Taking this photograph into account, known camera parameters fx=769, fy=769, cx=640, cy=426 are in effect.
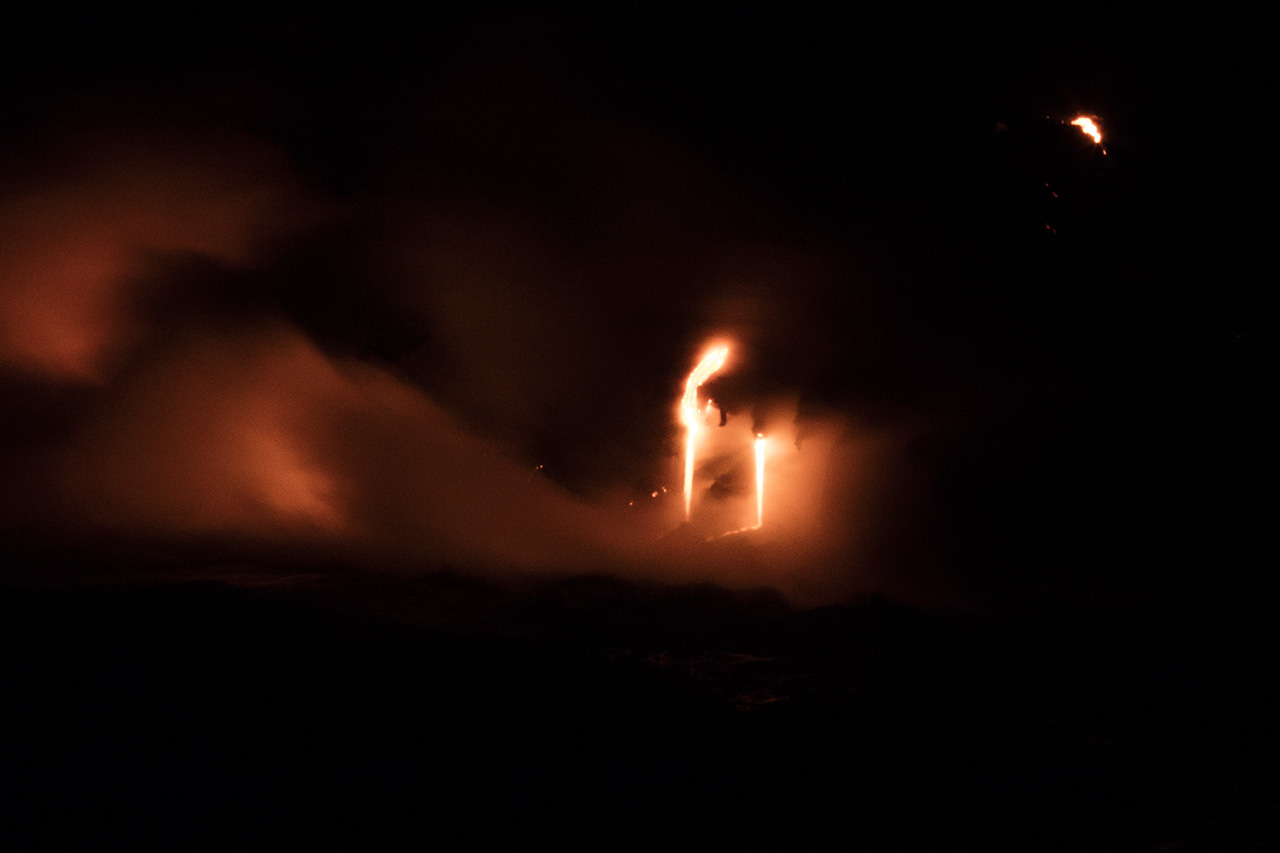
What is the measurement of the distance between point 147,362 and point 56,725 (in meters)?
8.82

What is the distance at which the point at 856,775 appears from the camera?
4.35 meters

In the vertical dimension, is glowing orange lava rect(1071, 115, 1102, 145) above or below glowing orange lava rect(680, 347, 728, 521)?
above

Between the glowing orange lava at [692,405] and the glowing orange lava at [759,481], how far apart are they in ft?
3.16

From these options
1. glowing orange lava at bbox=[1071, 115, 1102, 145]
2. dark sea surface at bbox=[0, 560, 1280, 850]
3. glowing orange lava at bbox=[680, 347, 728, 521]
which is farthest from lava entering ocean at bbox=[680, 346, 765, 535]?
glowing orange lava at bbox=[1071, 115, 1102, 145]

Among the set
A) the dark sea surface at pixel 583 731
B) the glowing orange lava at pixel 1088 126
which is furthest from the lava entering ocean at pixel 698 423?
the glowing orange lava at pixel 1088 126

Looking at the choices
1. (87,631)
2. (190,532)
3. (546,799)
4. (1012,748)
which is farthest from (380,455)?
(1012,748)

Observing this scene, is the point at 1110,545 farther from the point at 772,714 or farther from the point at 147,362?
the point at 147,362

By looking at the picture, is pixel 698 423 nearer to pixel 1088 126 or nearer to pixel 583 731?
pixel 1088 126

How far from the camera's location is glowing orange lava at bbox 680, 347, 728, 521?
11547 mm

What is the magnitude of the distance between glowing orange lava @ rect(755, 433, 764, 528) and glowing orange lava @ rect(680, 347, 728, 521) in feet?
3.16

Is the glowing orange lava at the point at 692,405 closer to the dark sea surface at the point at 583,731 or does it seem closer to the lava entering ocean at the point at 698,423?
the lava entering ocean at the point at 698,423

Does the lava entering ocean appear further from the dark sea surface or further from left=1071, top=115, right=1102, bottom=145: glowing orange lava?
left=1071, top=115, right=1102, bottom=145: glowing orange lava

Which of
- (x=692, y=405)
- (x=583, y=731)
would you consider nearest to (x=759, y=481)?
(x=692, y=405)

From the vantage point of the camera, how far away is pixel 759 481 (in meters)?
11.8
